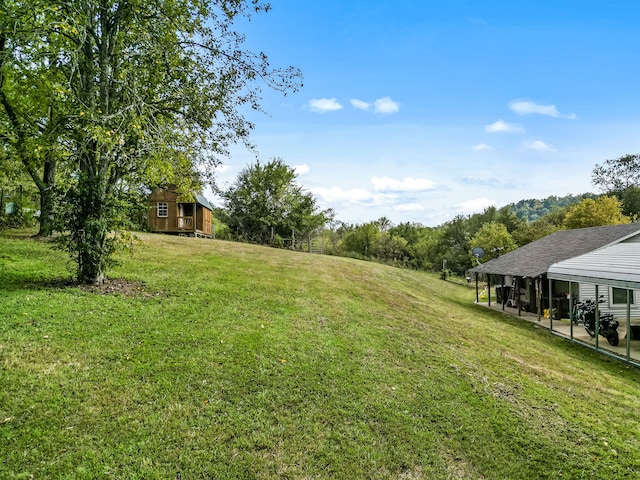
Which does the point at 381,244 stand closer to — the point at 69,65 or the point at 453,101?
the point at 453,101

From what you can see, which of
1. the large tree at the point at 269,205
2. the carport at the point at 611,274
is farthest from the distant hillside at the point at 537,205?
the carport at the point at 611,274

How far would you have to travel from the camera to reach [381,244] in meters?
45.1

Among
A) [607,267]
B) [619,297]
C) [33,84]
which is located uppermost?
[33,84]

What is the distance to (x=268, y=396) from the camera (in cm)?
457

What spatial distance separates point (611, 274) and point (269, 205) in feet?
83.6

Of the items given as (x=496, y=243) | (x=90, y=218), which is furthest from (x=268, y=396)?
(x=496, y=243)

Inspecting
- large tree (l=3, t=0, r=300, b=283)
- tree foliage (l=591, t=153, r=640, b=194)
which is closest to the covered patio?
large tree (l=3, t=0, r=300, b=283)

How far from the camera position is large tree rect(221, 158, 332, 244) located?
1227 inches

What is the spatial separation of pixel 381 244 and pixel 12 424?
43251mm

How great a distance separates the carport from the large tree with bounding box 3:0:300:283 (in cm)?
1052

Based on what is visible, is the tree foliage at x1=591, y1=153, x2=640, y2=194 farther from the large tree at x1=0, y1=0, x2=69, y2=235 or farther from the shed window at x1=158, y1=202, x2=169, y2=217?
the large tree at x1=0, y1=0, x2=69, y2=235

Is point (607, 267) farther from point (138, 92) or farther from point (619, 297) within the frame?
point (138, 92)

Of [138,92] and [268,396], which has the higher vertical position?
[138,92]

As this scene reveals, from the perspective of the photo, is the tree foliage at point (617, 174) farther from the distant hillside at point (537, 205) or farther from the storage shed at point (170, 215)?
the storage shed at point (170, 215)
